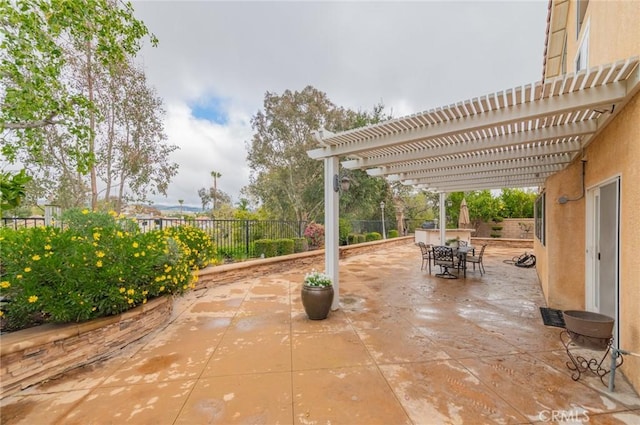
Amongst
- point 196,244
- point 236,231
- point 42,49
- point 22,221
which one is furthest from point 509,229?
point 22,221

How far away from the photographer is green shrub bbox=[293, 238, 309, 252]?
9562 mm

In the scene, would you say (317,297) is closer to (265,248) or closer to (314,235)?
(265,248)

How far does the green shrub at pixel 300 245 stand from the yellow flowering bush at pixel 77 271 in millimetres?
5383

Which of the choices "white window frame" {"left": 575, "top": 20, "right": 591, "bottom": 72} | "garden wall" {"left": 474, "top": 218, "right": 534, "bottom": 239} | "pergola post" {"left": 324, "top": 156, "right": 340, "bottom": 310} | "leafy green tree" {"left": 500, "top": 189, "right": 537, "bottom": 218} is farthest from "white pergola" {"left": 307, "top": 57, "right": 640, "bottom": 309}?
"leafy green tree" {"left": 500, "top": 189, "right": 537, "bottom": 218}

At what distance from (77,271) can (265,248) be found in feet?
17.5

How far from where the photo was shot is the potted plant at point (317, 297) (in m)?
4.52

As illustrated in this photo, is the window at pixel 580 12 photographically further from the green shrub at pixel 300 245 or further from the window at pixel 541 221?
the green shrub at pixel 300 245

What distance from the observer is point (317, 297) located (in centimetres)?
451

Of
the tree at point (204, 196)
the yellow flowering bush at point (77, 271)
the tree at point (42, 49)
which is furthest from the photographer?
the tree at point (204, 196)

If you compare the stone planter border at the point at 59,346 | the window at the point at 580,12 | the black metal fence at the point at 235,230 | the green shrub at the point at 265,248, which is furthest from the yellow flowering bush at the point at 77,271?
the window at the point at 580,12

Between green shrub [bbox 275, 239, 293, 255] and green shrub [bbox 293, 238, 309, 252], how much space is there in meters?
0.36

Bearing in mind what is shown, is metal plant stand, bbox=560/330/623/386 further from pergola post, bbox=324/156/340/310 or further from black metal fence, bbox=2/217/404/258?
black metal fence, bbox=2/217/404/258

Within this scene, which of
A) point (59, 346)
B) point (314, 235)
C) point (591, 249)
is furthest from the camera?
point (314, 235)

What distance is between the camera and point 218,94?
42.0 ft
